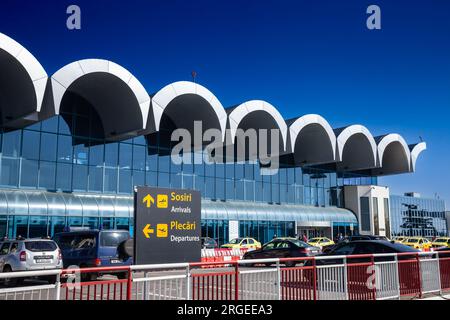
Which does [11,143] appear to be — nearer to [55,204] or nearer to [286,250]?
[55,204]

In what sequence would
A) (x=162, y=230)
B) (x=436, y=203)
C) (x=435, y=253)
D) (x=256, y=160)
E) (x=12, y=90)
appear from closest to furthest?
(x=162, y=230) → (x=435, y=253) → (x=12, y=90) → (x=256, y=160) → (x=436, y=203)

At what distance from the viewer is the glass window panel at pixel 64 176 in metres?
32.8

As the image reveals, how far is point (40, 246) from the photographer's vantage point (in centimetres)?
1773

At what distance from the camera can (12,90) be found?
2973 cm

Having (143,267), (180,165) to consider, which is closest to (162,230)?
(143,267)

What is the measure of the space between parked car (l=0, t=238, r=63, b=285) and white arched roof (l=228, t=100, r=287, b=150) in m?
21.4

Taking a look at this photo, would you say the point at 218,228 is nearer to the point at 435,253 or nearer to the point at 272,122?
the point at 272,122

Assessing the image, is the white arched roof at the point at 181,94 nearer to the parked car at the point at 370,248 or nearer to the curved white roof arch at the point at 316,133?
the curved white roof arch at the point at 316,133

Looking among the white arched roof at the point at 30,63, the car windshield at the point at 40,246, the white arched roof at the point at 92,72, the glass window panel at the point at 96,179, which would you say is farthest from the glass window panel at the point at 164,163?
the car windshield at the point at 40,246

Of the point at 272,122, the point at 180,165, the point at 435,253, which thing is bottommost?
the point at 435,253

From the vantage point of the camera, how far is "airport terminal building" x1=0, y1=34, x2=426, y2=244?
29.5 metres

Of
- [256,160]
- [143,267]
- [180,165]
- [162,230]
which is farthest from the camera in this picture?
[256,160]

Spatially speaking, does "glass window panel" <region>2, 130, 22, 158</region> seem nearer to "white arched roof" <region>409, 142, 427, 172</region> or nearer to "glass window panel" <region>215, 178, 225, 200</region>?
"glass window panel" <region>215, 178, 225, 200</region>

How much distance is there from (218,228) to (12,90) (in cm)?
1870
